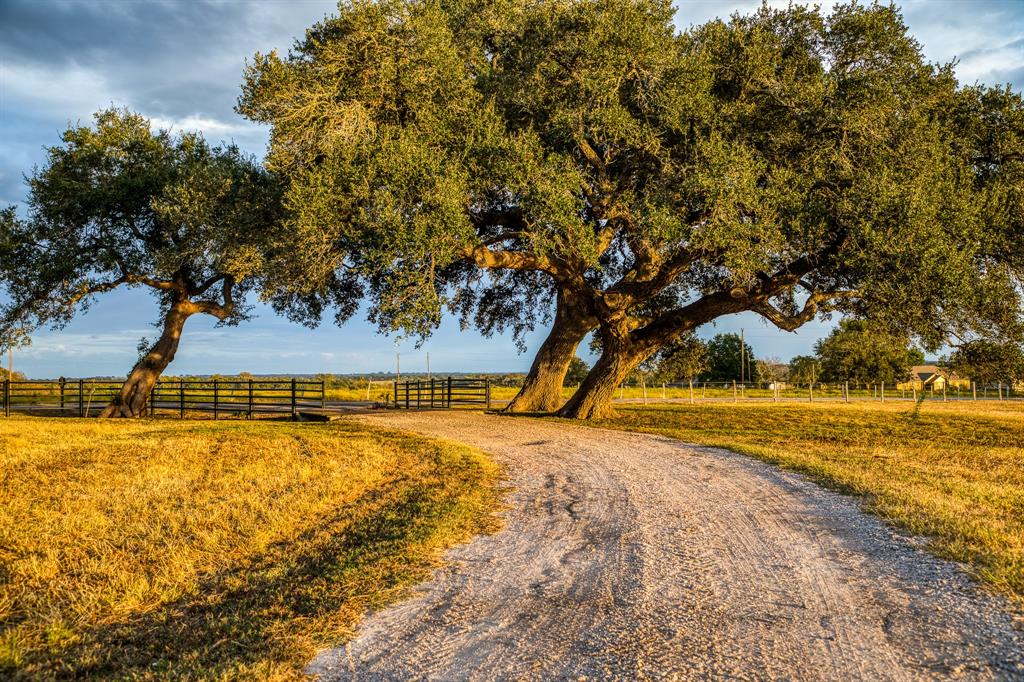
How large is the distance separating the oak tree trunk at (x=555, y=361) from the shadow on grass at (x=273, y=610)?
16927mm

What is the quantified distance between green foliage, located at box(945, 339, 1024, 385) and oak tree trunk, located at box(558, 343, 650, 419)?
8.79 metres

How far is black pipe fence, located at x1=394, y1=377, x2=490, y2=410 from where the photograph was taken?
29.4 m

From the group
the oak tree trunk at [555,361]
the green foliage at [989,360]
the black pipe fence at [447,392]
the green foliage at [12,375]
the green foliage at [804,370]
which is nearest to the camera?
the green foliage at [989,360]

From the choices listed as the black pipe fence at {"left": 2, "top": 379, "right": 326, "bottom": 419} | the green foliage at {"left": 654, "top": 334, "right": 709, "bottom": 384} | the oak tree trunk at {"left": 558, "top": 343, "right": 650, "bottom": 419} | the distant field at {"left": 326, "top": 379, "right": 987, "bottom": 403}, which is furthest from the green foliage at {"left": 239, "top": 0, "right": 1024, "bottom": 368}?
the distant field at {"left": 326, "top": 379, "right": 987, "bottom": 403}

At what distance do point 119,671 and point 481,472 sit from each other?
6.61 m


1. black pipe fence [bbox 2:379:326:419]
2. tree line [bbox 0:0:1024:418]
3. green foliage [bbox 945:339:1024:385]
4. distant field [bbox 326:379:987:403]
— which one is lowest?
distant field [bbox 326:379:987:403]

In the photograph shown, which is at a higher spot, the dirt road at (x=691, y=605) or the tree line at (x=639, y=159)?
the tree line at (x=639, y=159)

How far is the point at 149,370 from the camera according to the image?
2558cm

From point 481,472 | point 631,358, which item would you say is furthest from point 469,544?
point 631,358

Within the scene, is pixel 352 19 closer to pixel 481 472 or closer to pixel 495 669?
pixel 481 472

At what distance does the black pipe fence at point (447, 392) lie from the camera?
2942 cm

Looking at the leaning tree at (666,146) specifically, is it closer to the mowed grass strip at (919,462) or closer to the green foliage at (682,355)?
the mowed grass strip at (919,462)

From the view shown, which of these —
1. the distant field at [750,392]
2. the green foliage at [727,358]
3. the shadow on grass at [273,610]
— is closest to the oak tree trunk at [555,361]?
the shadow on grass at [273,610]

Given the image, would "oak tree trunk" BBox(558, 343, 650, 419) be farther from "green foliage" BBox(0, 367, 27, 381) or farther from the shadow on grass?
"green foliage" BBox(0, 367, 27, 381)
